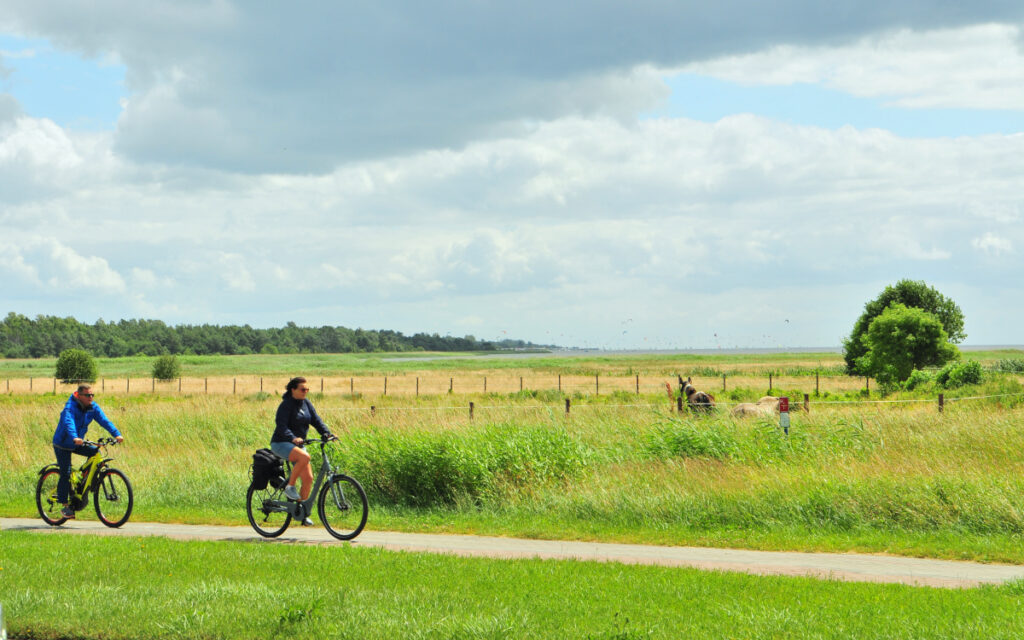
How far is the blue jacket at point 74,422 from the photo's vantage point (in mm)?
12820

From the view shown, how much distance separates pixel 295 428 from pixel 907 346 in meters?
40.0

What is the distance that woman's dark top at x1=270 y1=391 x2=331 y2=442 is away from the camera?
37.3 ft

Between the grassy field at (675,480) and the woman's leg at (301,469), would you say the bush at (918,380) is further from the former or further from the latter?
the woman's leg at (301,469)

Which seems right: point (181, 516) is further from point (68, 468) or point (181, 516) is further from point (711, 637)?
point (711, 637)

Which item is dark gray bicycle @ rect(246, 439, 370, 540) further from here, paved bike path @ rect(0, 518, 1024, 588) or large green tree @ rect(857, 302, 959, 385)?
large green tree @ rect(857, 302, 959, 385)

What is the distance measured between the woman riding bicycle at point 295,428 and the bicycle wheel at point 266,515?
372mm

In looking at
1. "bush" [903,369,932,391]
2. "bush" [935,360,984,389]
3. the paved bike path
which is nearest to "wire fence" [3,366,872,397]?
"bush" [903,369,932,391]

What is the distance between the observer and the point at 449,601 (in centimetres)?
752

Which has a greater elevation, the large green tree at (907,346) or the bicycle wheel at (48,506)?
the large green tree at (907,346)

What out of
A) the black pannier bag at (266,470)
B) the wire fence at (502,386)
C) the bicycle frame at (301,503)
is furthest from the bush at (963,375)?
the black pannier bag at (266,470)

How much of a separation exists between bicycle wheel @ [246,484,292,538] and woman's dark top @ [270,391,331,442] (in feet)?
3.13

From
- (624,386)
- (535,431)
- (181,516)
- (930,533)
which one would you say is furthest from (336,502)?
(624,386)

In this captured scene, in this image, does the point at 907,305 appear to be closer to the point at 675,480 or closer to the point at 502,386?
the point at 502,386

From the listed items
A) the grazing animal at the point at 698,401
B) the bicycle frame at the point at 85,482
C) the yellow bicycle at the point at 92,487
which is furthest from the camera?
the grazing animal at the point at 698,401
